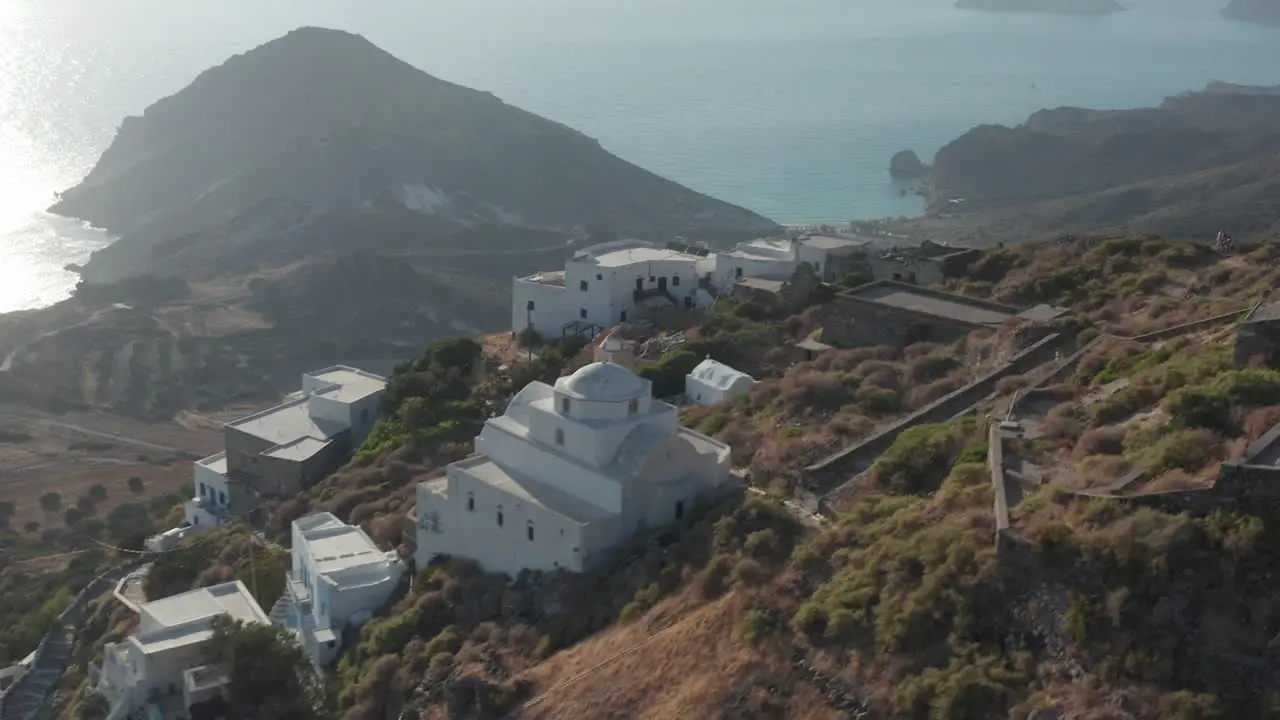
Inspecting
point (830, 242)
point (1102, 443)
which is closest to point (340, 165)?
point (830, 242)

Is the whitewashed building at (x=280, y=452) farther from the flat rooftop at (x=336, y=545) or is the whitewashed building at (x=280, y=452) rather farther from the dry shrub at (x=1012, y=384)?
the dry shrub at (x=1012, y=384)

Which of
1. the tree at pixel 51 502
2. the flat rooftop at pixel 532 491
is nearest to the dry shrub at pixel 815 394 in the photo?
the flat rooftop at pixel 532 491

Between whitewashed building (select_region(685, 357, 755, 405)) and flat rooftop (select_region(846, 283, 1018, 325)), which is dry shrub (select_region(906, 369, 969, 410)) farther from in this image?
whitewashed building (select_region(685, 357, 755, 405))

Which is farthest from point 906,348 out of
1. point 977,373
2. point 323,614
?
point 323,614

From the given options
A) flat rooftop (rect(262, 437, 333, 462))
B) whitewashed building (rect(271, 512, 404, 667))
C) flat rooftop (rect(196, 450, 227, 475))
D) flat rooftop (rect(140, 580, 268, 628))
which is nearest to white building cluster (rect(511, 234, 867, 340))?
flat rooftop (rect(262, 437, 333, 462))

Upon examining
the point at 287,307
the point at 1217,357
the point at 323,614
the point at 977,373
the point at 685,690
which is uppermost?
the point at 1217,357

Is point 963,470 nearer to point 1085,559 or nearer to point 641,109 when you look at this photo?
point 1085,559

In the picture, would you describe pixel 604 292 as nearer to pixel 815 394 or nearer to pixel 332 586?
pixel 815 394
